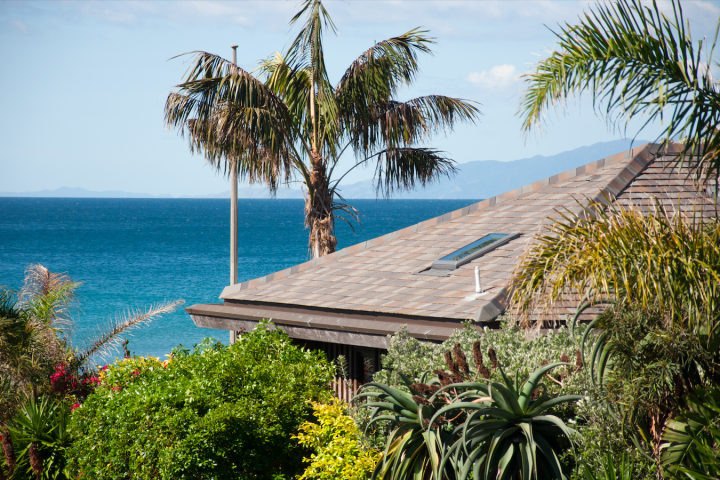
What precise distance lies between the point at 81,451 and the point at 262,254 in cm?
6347

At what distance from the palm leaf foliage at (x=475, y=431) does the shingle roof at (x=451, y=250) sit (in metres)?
2.13

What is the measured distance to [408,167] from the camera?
1545 cm

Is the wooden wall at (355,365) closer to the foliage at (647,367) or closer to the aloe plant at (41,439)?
the aloe plant at (41,439)

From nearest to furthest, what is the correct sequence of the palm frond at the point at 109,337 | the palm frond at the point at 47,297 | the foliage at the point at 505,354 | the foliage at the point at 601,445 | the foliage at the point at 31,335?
the foliage at the point at 601,445 → the foliage at the point at 505,354 → the foliage at the point at 31,335 → the palm frond at the point at 47,297 → the palm frond at the point at 109,337

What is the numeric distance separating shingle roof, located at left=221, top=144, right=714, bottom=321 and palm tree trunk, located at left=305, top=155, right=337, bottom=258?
143 inches

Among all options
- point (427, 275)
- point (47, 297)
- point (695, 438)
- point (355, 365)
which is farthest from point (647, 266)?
point (47, 297)

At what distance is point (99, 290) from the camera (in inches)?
1901

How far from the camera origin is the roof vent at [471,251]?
30.5 feet

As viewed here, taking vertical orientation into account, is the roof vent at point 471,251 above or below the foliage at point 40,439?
above

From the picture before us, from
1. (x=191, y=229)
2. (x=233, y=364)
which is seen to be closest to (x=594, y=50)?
(x=233, y=364)

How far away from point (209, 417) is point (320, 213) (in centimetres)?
874

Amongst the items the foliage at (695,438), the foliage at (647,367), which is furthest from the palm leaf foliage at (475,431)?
the foliage at (695,438)

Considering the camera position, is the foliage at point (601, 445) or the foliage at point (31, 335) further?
the foliage at point (31, 335)

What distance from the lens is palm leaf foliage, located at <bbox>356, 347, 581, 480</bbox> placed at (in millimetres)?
4566
